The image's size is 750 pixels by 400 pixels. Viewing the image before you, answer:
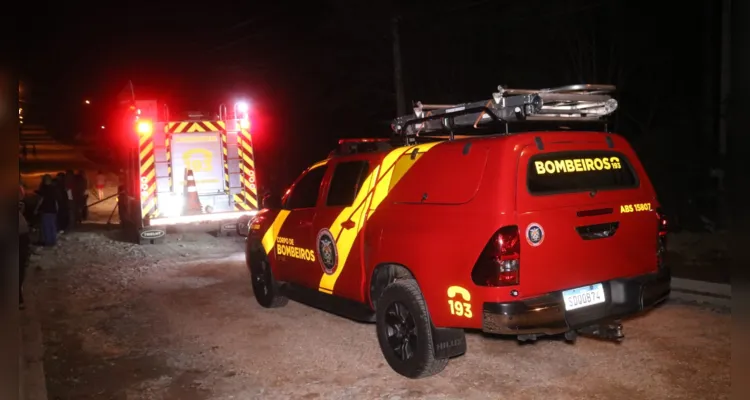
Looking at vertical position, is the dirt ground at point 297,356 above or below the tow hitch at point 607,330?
below

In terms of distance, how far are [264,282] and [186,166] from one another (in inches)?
227

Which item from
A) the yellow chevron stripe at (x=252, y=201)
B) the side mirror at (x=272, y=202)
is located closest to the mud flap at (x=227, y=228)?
the yellow chevron stripe at (x=252, y=201)

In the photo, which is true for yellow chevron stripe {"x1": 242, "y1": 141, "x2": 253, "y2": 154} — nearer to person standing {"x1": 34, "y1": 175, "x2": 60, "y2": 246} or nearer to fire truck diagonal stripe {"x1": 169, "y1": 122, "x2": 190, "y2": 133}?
fire truck diagonal stripe {"x1": 169, "y1": 122, "x2": 190, "y2": 133}

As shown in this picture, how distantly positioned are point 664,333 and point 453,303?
2795 mm

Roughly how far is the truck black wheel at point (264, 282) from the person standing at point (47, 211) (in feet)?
24.7

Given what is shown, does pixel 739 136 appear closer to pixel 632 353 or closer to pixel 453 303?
pixel 453 303

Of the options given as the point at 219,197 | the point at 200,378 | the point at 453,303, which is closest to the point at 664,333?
the point at 453,303

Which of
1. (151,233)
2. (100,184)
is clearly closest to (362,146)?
(151,233)

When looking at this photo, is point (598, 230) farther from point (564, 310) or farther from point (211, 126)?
point (211, 126)

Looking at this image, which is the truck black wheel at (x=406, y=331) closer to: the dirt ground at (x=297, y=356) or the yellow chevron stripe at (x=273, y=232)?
the dirt ground at (x=297, y=356)

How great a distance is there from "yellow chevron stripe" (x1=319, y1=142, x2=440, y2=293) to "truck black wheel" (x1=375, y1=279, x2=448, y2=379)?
0.74 meters

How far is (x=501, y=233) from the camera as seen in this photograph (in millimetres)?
4332

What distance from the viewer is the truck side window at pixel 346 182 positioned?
608cm

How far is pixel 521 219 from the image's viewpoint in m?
4.36
